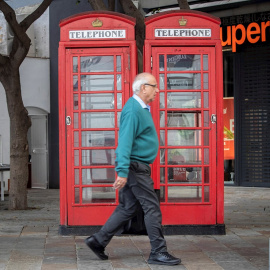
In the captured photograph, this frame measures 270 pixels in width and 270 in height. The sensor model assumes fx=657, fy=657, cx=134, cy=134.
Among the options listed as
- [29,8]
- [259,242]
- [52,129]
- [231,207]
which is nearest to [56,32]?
[29,8]

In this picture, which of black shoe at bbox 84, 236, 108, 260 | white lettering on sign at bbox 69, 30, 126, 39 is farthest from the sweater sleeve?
white lettering on sign at bbox 69, 30, 126, 39

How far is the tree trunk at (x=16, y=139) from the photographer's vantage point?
480 inches

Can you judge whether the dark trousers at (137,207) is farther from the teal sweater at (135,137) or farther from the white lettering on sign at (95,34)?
the white lettering on sign at (95,34)

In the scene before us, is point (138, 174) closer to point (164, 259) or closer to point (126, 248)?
point (164, 259)

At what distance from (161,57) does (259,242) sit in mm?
2609

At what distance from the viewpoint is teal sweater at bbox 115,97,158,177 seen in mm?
6410

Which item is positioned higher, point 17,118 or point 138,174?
point 17,118

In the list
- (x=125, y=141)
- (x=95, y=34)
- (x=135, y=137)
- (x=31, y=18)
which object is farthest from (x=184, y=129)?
(x=31, y=18)

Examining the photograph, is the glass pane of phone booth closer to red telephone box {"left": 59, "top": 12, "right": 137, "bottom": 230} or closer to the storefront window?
red telephone box {"left": 59, "top": 12, "right": 137, "bottom": 230}

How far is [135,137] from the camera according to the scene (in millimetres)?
6566

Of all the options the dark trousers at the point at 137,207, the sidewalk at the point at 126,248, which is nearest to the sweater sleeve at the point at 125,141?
the dark trousers at the point at 137,207

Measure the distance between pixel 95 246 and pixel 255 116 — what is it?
11.0 metres

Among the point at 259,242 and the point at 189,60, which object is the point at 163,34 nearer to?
the point at 189,60

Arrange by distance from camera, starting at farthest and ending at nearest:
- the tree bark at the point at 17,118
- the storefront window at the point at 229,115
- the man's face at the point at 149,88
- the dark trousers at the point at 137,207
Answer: the storefront window at the point at 229,115 → the tree bark at the point at 17,118 → the man's face at the point at 149,88 → the dark trousers at the point at 137,207
